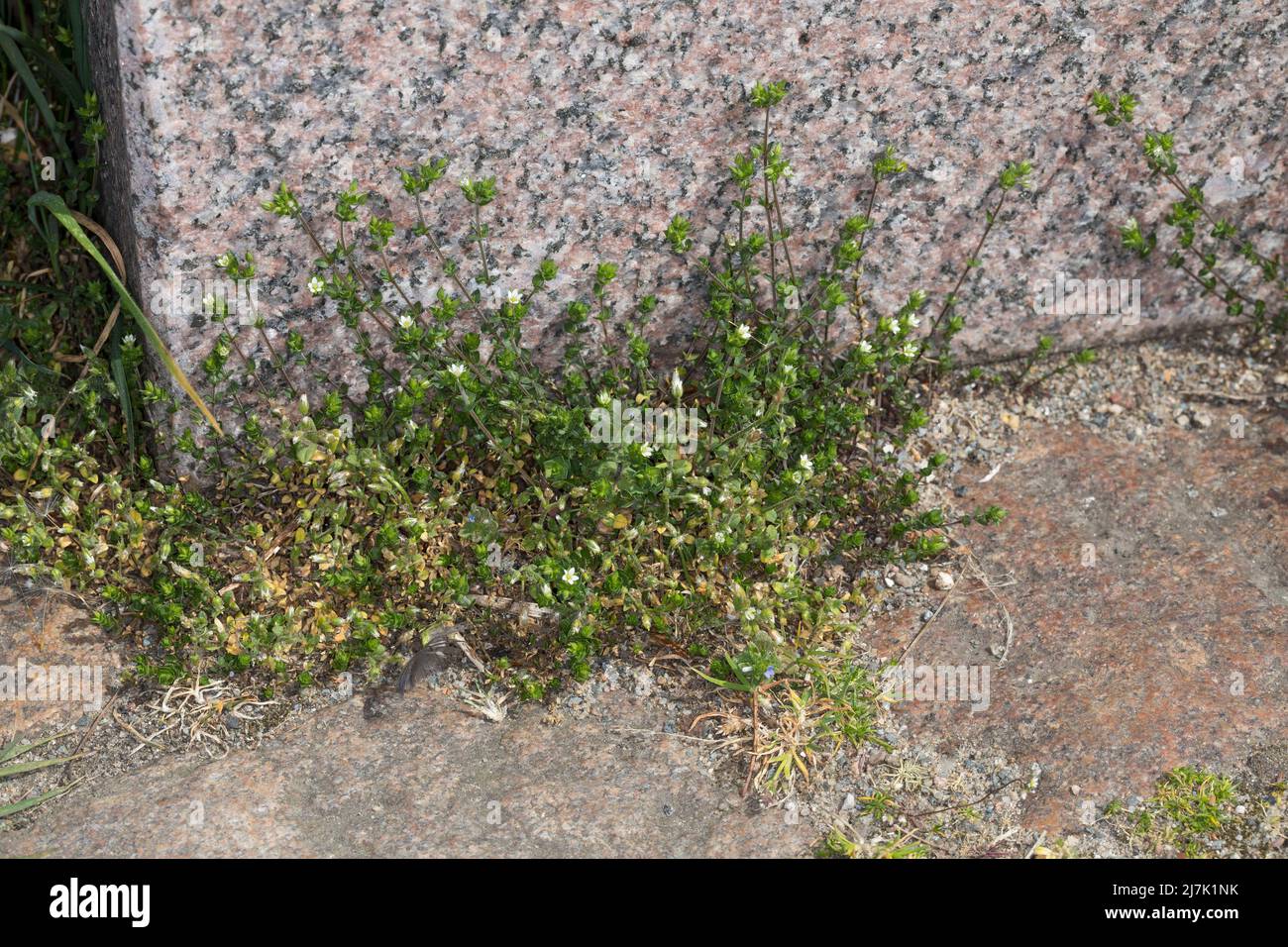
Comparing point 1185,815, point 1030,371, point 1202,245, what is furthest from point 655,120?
point 1185,815

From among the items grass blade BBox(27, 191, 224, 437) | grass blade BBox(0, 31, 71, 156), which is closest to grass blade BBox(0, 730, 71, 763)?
grass blade BBox(27, 191, 224, 437)

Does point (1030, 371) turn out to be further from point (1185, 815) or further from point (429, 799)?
point (429, 799)

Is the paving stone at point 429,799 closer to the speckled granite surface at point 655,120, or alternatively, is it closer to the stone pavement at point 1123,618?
the stone pavement at point 1123,618

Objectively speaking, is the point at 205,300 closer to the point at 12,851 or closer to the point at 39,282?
the point at 39,282

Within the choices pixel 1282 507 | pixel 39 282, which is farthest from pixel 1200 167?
pixel 39 282

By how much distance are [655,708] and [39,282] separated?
2.43 metres

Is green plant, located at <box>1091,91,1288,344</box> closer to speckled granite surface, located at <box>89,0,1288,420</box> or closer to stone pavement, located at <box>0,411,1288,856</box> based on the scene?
speckled granite surface, located at <box>89,0,1288,420</box>

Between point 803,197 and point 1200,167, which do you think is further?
point 1200,167

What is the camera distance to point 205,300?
141 inches

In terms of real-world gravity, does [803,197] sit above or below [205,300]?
above

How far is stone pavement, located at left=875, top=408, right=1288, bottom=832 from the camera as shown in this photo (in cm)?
351

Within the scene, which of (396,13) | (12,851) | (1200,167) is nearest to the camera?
→ (12,851)

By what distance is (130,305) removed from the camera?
3.58 meters

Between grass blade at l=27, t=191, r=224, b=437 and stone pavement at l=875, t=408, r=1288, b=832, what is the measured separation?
2146mm
